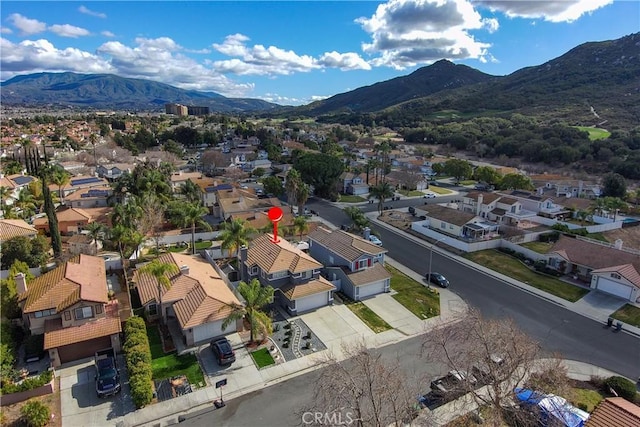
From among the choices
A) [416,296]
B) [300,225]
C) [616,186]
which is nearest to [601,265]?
[416,296]

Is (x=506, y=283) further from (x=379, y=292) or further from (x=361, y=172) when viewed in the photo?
(x=361, y=172)

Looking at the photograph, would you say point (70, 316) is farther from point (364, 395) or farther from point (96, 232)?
point (364, 395)

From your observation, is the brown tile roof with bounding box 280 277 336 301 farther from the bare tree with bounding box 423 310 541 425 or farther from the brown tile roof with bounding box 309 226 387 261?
the bare tree with bounding box 423 310 541 425

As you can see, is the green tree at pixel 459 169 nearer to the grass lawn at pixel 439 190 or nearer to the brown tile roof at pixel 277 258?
the grass lawn at pixel 439 190

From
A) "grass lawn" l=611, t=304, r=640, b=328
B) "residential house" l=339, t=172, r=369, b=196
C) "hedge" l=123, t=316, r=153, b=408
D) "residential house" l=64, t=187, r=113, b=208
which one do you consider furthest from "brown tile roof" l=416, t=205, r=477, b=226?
"residential house" l=64, t=187, r=113, b=208

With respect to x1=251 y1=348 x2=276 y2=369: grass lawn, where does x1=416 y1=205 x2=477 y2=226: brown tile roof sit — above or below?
above

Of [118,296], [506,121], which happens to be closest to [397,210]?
[118,296]

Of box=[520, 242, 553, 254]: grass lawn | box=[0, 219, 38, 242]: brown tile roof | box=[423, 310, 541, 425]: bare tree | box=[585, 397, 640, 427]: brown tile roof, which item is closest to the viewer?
box=[585, 397, 640, 427]: brown tile roof
